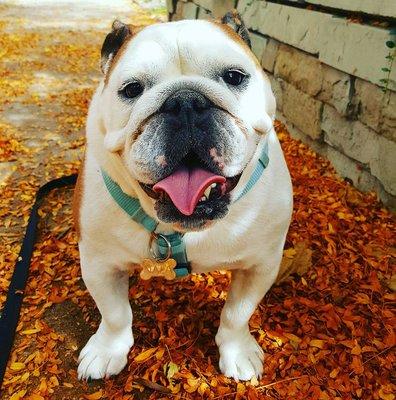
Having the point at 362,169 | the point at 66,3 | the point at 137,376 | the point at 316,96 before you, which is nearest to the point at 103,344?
the point at 137,376

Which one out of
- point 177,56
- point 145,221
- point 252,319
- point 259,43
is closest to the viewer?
point 177,56

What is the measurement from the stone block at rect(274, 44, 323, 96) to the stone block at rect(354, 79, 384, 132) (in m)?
0.50

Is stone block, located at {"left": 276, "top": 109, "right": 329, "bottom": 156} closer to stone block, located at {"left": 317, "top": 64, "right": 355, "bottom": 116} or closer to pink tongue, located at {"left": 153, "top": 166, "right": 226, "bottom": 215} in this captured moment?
stone block, located at {"left": 317, "top": 64, "right": 355, "bottom": 116}

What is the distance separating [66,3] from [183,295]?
12946 mm

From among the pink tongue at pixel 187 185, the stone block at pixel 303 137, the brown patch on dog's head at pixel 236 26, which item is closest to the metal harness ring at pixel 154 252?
the pink tongue at pixel 187 185

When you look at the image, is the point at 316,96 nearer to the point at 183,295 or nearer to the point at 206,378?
the point at 183,295

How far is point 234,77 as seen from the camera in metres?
1.54

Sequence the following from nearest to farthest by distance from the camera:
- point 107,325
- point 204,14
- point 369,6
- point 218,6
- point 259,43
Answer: point 107,325, point 369,6, point 259,43, point 218,6, point 204,14

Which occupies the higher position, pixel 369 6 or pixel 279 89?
pixel 369 6

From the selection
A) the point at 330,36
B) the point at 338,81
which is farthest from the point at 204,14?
the point at 338,81

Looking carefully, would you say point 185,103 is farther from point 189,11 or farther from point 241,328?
point 189,11

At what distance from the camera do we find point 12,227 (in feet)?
10.3

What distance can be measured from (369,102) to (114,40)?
2.04 m

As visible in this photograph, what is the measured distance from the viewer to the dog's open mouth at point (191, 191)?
56.4 inches
